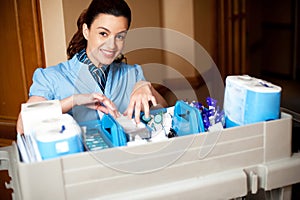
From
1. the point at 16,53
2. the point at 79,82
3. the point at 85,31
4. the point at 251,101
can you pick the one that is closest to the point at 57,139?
the point at 251,101

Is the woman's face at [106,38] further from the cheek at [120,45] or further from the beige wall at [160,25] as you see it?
the beige wall at [160,25]

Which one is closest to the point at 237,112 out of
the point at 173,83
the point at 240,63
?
the point at 173,83

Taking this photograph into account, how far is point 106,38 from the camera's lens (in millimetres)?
1268

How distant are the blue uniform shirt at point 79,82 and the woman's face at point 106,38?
0.05 m

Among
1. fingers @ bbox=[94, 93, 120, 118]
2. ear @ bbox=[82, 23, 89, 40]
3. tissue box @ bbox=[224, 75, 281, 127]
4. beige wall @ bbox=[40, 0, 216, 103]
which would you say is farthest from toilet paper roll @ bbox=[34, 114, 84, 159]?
beige wall @ bbox=[40, 0, 216, 103]

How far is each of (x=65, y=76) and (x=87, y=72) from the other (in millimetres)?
64

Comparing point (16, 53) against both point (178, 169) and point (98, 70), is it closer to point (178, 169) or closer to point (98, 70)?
point (98, 70)

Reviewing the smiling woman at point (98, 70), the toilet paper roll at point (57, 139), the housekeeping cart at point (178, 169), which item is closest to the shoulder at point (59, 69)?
the smiling woman at point (98, 70)

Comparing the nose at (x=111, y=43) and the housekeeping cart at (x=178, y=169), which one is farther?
the nose at (x=111, y=43)

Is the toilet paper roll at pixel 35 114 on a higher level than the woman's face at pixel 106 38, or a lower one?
lower

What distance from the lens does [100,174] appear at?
0.75m

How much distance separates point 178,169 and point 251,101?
19cm

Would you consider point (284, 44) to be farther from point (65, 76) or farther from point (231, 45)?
point (65, 76)

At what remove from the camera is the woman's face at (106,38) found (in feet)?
4.10
